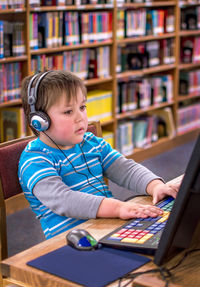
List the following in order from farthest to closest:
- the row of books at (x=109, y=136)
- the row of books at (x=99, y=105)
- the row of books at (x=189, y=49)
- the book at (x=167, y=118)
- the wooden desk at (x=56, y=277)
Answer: the row of books at (x=189, y=49)
the book at (x=167, y=118)
the row of books at (x=109, y=136)
the row of books at (x=99, y=105)
the wooden desk at (x=56, y=277)

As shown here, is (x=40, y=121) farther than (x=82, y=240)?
Yes

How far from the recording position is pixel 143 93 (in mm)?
5109

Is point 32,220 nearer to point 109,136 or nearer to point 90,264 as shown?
point 109,136

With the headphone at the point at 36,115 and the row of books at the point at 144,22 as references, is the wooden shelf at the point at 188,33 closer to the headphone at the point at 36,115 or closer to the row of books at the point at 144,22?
the row of books at the point at 144,22

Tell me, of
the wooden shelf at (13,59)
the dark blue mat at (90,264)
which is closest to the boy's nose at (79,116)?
the dark blue mat at (90,264)

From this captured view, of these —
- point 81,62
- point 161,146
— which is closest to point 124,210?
point 81,62

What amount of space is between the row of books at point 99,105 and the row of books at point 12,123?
2.51 feet

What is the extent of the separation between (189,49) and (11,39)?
8.50 ft

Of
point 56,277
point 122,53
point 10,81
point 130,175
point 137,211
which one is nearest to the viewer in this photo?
point 56,277

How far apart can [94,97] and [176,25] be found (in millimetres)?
1465

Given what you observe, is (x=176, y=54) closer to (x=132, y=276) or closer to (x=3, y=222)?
(x=3, y=222)

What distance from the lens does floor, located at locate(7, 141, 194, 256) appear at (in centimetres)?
319

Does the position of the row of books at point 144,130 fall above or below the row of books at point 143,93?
below

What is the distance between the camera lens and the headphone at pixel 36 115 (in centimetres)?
156
